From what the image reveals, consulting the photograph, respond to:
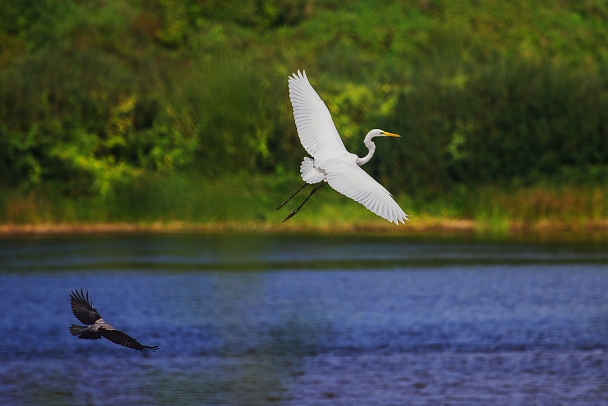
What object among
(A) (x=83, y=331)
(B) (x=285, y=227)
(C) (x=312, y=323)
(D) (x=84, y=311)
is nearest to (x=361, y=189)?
(A) (x=83, y=331)

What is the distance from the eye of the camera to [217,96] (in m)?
28.6

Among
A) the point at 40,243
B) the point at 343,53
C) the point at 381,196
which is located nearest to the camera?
the point at 381,196

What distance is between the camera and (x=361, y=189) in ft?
26.3

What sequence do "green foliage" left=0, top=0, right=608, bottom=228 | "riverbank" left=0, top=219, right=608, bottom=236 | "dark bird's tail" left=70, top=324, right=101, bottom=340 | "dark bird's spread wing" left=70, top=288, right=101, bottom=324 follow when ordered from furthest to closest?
"green foliage" left=0, top=0, right=608, bottom=228 → "riverbank" left=0, top=219, right=608, bottom=236 → "dark bird's spread wing" left=70, top=288, right=101, bottom=324 → "dark bird's tail" left=70, top=324, right=101, bottom=340

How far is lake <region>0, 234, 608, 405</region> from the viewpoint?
2197cm

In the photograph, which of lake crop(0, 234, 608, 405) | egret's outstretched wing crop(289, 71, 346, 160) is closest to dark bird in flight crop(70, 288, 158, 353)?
egret's outstretched wing crop(289, 71, 346, 160)

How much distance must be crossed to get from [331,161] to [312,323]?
2243cm

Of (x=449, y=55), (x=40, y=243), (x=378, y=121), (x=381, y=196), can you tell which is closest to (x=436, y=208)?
(x=378, y=121)

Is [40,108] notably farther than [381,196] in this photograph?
Yes

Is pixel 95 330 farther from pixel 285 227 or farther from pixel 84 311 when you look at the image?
pixel 285 227

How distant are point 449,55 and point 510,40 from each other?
9.13 meters

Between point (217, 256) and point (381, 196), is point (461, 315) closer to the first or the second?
point (217, 256)

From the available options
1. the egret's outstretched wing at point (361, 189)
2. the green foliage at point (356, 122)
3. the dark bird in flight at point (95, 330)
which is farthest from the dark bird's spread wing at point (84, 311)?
the green foliage at point (356, 122)

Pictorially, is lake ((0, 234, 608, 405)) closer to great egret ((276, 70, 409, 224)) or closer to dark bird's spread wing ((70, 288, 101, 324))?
dark bird's spread wing ((70, 288, 101, 324))
